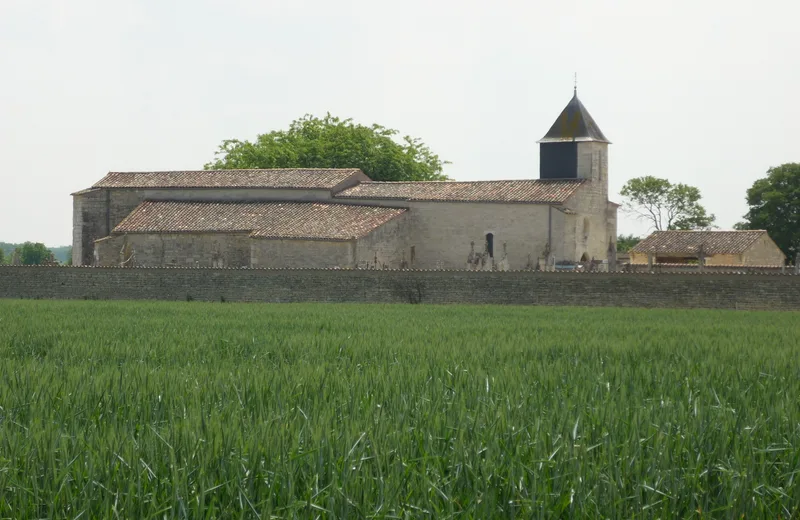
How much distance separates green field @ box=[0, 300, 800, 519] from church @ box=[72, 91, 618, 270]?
29.7 metres

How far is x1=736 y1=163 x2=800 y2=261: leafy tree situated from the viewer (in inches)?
2472

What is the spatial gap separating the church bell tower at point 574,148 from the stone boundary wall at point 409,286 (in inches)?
733

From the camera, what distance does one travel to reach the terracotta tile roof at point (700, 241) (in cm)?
5416

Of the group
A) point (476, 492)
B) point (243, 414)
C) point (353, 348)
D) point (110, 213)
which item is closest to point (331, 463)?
point (476, 492)

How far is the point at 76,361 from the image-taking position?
1109cm

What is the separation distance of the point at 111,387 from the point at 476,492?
13.2ft

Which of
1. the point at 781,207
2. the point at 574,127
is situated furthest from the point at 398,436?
the point at 781,207

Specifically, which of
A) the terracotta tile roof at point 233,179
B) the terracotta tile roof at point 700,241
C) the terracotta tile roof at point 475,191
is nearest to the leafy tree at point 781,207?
the terracotta tile roof at point 700,241

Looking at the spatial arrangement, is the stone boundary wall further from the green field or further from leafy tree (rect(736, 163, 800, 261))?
leafy tree (rect(736, 163, 800, 261))

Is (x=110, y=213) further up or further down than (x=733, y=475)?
further up

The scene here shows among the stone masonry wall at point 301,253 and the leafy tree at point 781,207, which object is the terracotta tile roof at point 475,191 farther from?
the leafy tree at point 781,207

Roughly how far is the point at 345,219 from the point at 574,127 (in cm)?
1348

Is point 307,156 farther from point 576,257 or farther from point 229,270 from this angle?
point 229,270

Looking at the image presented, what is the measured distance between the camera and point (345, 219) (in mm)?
42719
